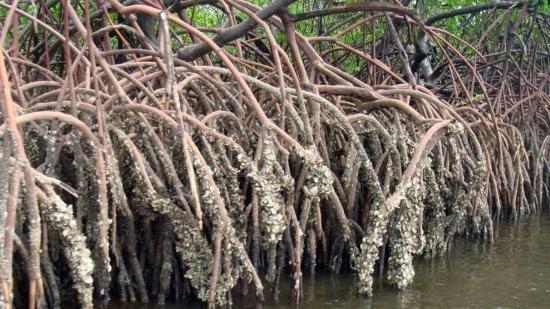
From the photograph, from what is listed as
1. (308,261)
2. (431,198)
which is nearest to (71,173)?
(308,261)

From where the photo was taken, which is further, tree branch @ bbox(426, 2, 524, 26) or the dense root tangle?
tree branch @ bbox(426, 2, 524, 26)

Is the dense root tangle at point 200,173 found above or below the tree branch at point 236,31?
below

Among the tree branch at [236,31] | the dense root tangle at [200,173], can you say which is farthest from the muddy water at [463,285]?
the tree branch at [236,31]

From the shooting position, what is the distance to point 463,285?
13.4ft

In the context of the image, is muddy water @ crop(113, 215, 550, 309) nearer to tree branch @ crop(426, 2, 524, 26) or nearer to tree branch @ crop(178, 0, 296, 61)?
tree branch @ crop(178, 0, 296, 61)

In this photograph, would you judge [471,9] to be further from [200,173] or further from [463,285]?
[200,173]

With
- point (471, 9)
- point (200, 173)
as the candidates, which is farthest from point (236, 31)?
point (471, 9)

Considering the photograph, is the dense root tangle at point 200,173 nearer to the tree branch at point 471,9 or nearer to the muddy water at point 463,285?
the muddy water at point 463,285

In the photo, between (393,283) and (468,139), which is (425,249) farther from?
(468,139)

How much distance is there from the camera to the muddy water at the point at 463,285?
3.73 m

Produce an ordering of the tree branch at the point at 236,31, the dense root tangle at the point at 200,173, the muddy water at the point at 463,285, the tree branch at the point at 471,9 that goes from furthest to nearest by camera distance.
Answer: the tree branch at the point at 471,9 < the tree branch at the point at 236,31 < the muddy water at the point at 463,285 < the dense root tangle at the point at 200,173

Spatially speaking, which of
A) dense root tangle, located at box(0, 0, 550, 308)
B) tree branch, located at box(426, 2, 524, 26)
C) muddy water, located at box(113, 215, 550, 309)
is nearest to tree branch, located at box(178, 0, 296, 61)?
dense root tangle, located at box(0, 0, 550, 308)

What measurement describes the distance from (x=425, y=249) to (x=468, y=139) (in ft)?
4.01

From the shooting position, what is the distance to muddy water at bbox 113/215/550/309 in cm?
373
